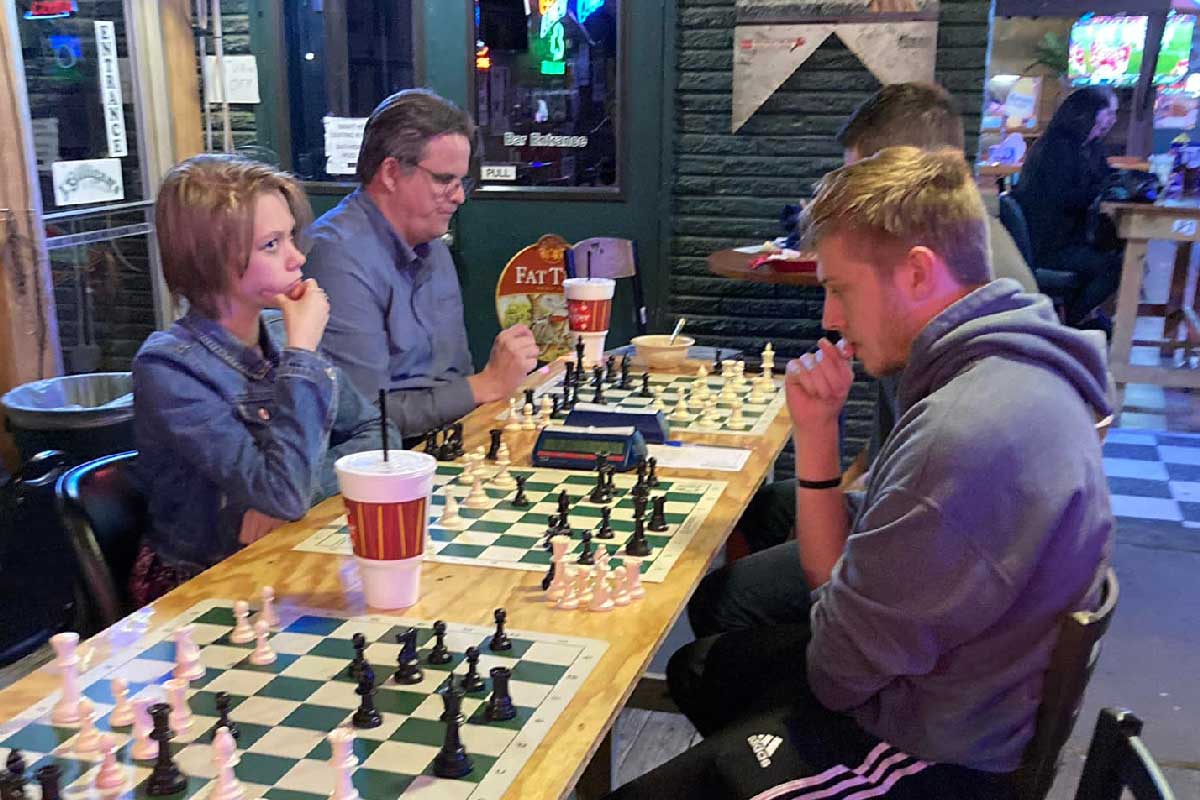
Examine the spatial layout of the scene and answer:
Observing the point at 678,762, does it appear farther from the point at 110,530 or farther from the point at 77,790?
the point at 110,530

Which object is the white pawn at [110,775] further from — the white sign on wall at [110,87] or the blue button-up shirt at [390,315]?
the white sign on wall at [110,87]

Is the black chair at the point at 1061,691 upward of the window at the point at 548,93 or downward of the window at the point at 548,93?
downward

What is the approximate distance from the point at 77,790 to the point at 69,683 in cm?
20

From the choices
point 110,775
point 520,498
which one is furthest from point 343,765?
point 520,498

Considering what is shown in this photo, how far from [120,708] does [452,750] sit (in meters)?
0.40

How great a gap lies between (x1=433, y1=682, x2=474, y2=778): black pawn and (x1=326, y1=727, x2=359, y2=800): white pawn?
88mm

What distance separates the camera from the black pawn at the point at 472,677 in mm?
1315

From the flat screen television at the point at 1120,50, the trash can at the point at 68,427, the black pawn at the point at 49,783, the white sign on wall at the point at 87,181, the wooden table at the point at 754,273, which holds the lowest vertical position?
the trash can at the point at 68,427

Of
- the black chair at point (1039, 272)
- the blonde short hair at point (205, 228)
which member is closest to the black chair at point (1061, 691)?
the blonde short hair at point (205, 228)

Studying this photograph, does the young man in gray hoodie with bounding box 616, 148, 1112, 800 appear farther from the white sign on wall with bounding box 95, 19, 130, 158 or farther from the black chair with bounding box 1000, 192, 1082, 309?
the black chair with bounding box 1000, 192, 1082, 309

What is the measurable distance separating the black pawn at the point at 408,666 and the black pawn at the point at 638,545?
48 cm

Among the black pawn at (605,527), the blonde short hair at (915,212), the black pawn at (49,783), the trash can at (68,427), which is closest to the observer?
the black pawn at (49,783)

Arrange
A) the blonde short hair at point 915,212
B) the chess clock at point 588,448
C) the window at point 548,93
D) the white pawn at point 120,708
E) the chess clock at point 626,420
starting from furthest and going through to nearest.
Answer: the window at point 548,93 → the chess clock at point 626,420 → the chess clock at point 588,448 → the blonde short hair at point 915,212 → the white pawn at point 120,708

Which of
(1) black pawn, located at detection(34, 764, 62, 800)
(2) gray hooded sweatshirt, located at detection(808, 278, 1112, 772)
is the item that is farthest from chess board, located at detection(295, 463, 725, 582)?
(1) black pawn, located at detection(34, 764, 62, 800)
